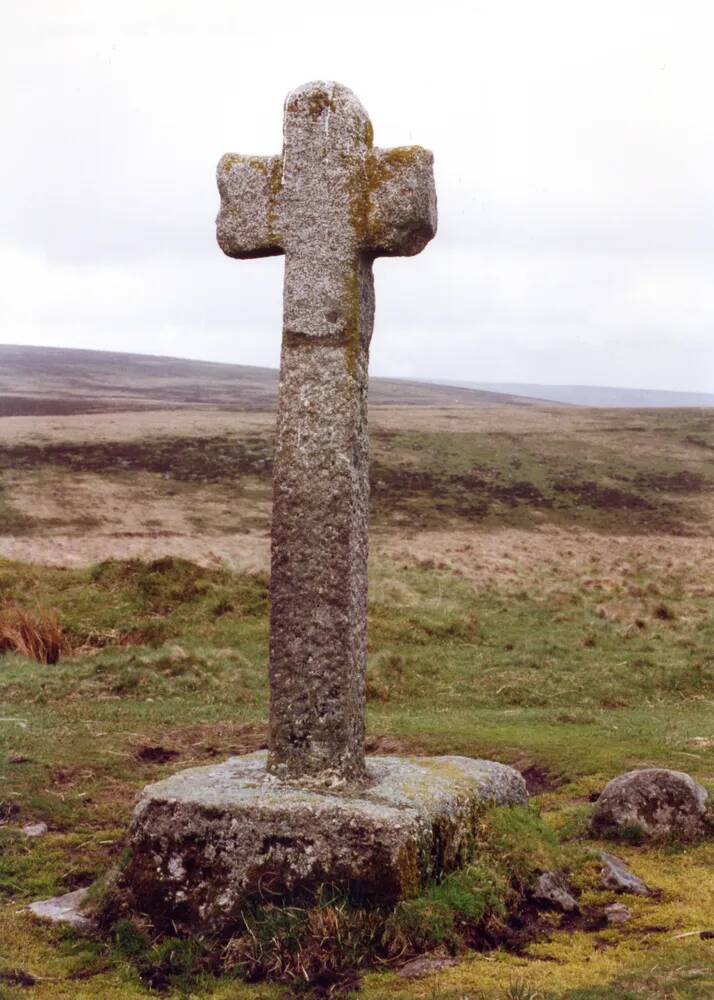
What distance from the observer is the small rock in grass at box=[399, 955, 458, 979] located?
6.47 m

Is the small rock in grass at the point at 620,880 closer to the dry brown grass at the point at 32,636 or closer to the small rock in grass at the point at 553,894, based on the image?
the small rock in grass at the point at 553,894

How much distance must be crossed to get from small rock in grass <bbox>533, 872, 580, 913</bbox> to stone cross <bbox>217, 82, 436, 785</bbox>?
64.2 inches

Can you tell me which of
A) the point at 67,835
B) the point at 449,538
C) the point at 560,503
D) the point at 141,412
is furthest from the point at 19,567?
the point at 141,412

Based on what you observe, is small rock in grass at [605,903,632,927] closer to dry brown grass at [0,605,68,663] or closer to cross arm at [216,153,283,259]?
cross arm at [216,153,283,259]

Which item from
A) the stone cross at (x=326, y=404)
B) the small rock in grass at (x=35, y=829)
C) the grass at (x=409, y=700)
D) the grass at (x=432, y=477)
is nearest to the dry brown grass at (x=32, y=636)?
the grass at (x=409, y=700)

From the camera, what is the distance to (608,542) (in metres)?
44.7

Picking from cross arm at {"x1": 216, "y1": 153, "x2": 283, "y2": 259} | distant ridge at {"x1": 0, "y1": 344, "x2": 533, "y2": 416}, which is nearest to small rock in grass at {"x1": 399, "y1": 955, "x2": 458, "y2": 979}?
cross arm at {"x1": 216, "y1": 153, "x2": 283, "y2": 259}

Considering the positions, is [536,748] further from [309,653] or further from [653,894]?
[309,653]

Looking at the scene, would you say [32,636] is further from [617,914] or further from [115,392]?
[115,392]

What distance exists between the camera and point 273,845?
23.5 ft

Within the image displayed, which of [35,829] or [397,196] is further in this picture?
[35,829]

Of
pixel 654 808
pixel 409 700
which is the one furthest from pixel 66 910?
pixel 409 700

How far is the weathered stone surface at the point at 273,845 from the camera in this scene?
7.03 meters

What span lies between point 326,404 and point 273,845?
3.32 meters
